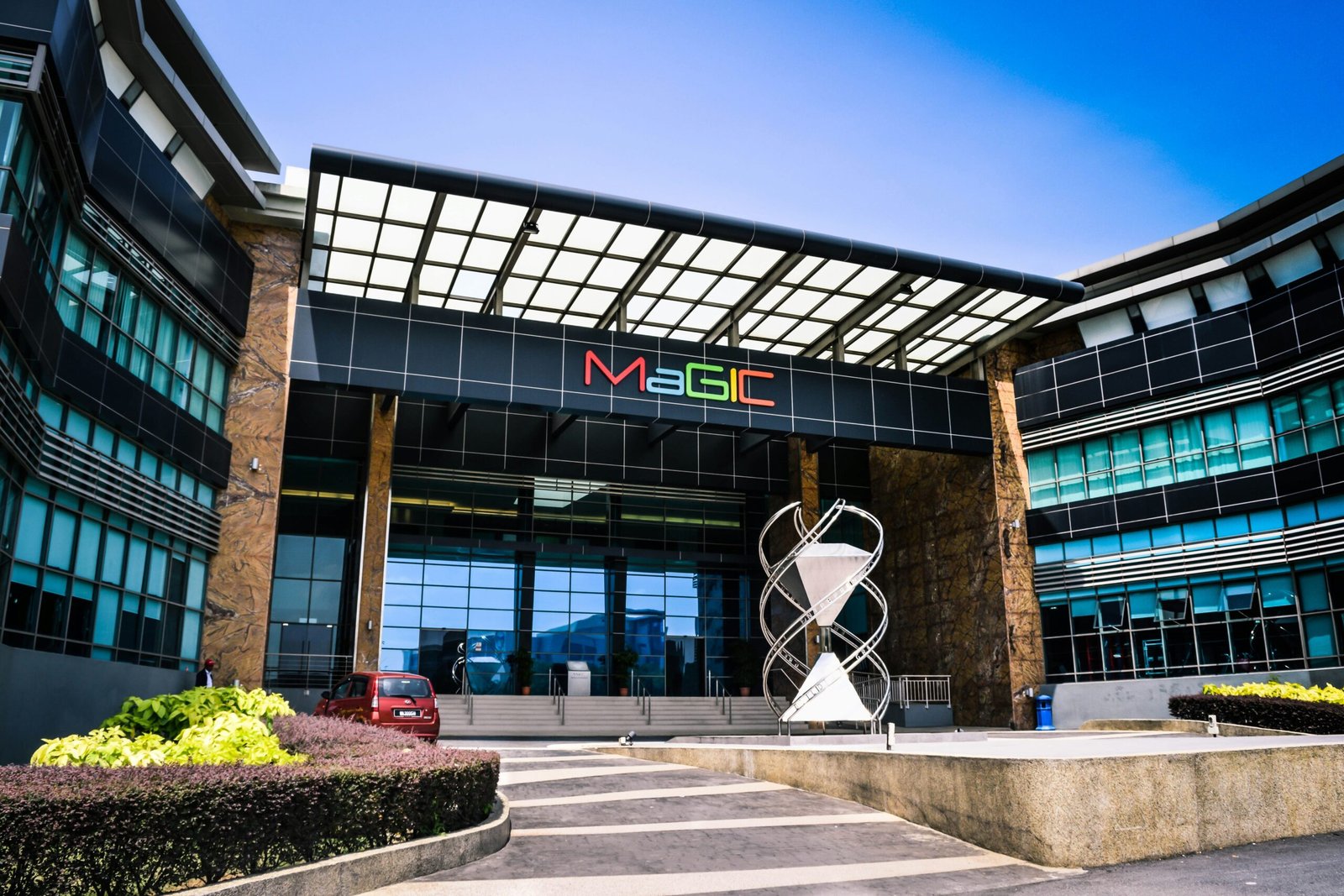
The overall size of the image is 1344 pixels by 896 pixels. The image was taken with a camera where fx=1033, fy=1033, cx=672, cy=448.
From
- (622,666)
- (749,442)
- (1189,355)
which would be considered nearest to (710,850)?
(1189,355)

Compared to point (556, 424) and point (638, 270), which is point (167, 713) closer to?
point (638, 270)

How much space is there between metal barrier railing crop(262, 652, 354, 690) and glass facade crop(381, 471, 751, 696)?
245 centimetres

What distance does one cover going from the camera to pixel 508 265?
99.2ft

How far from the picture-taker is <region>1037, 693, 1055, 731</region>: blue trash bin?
31891 mm

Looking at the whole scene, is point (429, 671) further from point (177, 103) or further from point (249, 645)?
point (177, 103)

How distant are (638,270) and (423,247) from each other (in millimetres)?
6245

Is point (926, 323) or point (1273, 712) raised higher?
point (926, 323)

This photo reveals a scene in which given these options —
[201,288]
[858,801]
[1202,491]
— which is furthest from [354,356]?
[1202,491]

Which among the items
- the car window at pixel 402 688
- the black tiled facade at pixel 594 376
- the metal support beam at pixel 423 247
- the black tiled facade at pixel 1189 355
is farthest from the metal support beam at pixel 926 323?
the car window at pixel 402 688

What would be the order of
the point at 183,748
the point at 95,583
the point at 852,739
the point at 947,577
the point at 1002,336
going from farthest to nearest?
the point at 947,577
the point at 1002,336
the point at 852,739
the point at 95,583
the point at 183,748

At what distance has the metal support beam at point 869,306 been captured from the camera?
3170 cm

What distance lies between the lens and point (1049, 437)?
1388 inches

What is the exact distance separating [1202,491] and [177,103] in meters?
29.6

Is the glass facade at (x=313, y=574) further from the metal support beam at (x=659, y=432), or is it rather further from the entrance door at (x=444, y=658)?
the metal support beam at (x=659, y=432)
